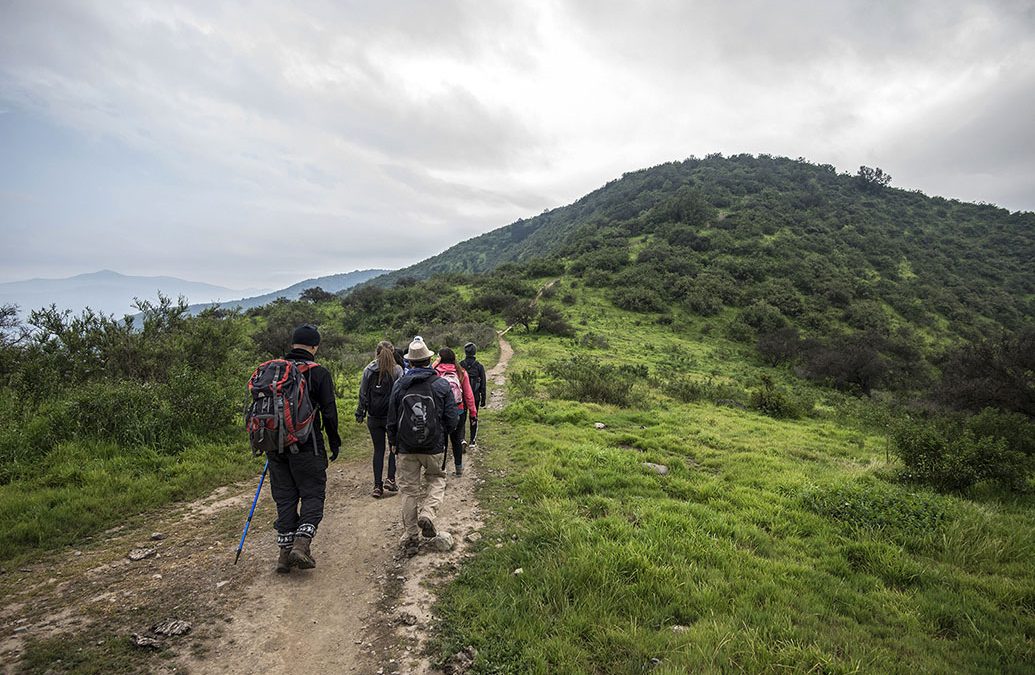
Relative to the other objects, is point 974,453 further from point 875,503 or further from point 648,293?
point 648,293

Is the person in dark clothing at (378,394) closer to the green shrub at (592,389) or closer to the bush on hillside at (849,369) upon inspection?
the green shrub at (592,389)

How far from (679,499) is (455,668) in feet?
14.7

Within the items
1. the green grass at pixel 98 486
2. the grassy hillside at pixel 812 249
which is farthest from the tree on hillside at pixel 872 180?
the green grass at pixel 98 486

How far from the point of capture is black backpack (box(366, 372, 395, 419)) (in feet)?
22.8

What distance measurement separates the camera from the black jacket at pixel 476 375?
31.1 feet

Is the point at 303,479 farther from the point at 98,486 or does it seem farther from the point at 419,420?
the point at 98,486

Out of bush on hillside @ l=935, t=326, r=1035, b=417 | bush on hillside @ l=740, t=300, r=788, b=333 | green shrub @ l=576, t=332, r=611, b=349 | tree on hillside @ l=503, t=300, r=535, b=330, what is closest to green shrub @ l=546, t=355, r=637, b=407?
bush on hillside @ l=935, t=326, r=1035, b=417

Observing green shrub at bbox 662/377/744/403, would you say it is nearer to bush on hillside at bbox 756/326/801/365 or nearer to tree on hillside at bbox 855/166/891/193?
bush on hillside at bbox 756/326/801/365

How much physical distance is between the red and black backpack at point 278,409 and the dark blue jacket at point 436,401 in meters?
0.96

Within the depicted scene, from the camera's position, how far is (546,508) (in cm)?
613

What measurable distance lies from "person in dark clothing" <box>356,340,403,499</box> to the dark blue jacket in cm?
143

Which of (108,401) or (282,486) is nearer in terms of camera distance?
(282,486)

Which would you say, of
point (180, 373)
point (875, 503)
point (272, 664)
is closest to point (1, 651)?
point (272, 664)

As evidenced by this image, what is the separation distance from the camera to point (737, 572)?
4535 mm
